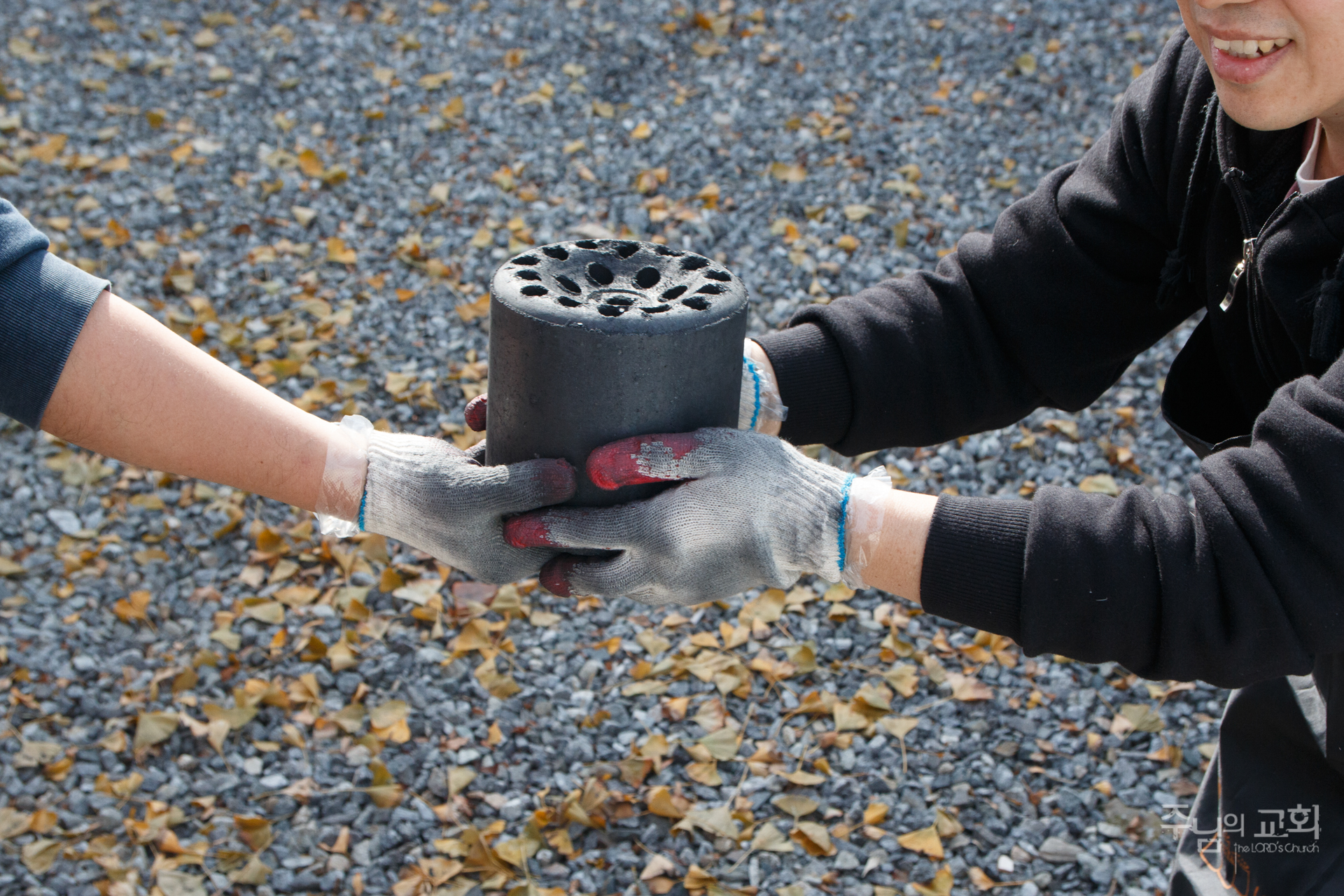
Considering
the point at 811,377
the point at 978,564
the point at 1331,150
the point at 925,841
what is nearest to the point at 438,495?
the point at 811,377

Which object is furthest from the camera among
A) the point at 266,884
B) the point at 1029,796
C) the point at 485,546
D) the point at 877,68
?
the point at 877,68

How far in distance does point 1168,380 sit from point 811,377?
2.11 feet

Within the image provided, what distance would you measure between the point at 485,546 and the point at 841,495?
60cm

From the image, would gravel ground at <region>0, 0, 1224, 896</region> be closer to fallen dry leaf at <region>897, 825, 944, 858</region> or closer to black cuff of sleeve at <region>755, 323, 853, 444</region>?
fallen dry leaf at <region>897, 825, 944, 858</region>

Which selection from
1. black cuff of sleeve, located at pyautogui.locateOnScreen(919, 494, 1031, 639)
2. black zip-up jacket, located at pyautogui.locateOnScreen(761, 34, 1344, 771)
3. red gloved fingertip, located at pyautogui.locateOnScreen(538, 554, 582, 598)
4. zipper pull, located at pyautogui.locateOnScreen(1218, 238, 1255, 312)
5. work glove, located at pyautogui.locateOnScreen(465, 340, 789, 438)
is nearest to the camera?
black zip-up jacket, located at pyautogui.locateOnScreen(761, 34, 1344, 771)

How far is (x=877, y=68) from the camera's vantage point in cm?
622

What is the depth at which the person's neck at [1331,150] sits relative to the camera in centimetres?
174

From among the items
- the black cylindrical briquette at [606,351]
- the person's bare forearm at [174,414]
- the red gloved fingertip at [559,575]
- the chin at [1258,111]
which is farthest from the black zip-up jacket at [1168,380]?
the person's bare forearm at [174,414]

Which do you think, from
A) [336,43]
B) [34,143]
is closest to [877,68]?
[336,43]

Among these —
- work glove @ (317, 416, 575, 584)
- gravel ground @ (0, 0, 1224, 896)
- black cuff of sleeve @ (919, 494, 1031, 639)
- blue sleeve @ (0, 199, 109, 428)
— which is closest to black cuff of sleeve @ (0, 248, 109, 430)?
blue sleeve @ (0, 199, 109, 428)

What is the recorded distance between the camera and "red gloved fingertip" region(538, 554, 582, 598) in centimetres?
200

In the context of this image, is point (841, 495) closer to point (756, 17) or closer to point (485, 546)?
point (485, 546)

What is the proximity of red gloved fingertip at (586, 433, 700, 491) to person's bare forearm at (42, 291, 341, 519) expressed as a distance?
507mm

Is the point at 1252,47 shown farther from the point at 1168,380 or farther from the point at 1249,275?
the point at 1168,380
